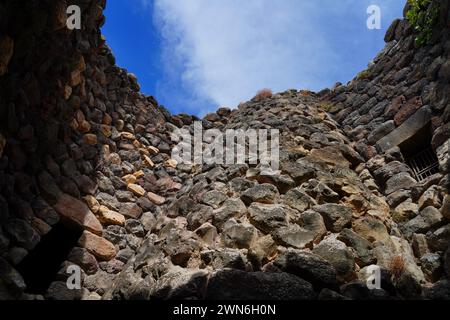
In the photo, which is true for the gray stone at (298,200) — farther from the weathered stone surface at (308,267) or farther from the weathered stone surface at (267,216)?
the weathered stone surface at (308,267)

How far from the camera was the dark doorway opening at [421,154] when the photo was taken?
12.8ft

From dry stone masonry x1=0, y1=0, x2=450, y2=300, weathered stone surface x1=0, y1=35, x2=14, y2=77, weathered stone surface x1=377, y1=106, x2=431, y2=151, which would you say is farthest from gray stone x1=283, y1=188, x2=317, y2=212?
weathered stone surface x1=0, y1=35, x2=14, y2=77

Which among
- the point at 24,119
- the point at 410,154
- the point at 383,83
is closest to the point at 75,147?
the point at 24,119

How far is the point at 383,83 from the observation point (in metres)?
5.18

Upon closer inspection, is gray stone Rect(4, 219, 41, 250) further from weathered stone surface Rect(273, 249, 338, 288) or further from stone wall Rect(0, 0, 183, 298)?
weathered stone surface Rect(273, 249, 338, 288)

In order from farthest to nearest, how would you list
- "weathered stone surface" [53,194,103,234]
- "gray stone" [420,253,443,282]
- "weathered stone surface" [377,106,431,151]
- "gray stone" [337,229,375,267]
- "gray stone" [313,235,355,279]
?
"weathered stone surface" [377,106,431,151] → "weathered stone surface" [53,194,103,234] → "gray stone" [420,253,443,282] → "gray stone" [337,229,375,267] → "gray stone" [313,235,355,279]

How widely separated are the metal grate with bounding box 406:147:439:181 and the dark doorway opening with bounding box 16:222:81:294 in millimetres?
3573

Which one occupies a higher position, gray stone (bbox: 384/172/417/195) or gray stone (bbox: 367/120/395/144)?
gray stone (bbox: 367/120/395/144)

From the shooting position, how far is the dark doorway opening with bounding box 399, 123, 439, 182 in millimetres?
3887

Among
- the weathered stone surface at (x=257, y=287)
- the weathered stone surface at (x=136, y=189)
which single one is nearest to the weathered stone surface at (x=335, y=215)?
the weathered stone surface at (x=257, y=287)

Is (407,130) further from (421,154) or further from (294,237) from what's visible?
(294,237)

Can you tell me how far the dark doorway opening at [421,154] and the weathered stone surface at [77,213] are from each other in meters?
3.40

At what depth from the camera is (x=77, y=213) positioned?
371 cm

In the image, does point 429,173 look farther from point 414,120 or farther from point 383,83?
point 383,83
